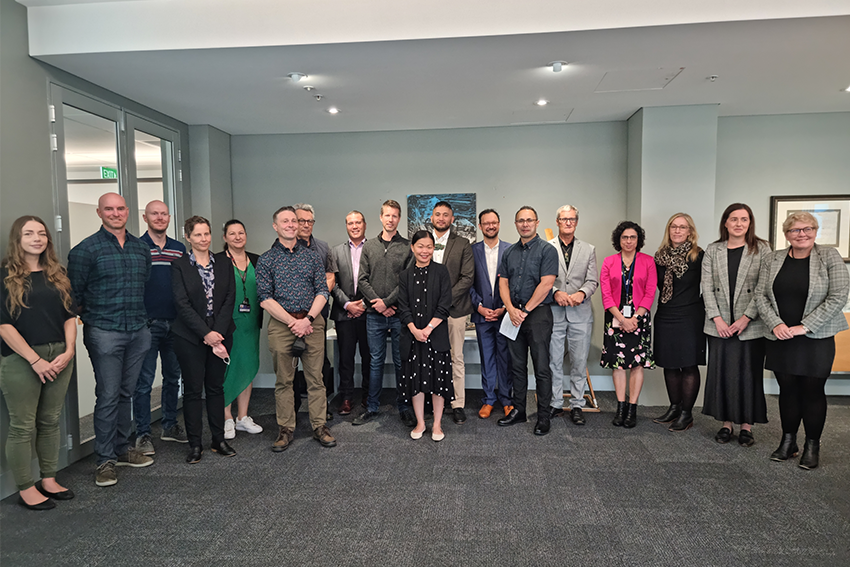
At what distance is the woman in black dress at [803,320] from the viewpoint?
3150mm

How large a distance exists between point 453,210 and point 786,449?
11.6ft

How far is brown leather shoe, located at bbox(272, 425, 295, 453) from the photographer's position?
3635 mm

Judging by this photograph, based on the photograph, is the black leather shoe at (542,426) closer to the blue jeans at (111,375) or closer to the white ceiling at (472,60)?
the white ceiling at (472,60)

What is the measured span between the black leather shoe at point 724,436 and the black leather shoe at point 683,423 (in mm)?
262

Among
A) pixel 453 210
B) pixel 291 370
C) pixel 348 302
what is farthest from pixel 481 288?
pixel 291 370

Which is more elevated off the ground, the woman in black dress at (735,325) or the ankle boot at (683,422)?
the woman in black dress at (735,325)

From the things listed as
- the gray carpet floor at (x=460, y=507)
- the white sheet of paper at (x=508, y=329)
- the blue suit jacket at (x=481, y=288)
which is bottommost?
the gray carpet floor at (x=460, y=507)

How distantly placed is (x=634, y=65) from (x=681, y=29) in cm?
57

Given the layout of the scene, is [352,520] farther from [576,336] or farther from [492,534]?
[576,336]

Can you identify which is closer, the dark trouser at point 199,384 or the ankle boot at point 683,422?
the dark trouser at point 199,384

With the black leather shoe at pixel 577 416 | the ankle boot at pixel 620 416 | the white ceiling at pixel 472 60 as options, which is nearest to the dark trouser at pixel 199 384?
the white ceiling at pixel 472 60

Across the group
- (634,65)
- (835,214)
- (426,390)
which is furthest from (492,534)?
(835,214)

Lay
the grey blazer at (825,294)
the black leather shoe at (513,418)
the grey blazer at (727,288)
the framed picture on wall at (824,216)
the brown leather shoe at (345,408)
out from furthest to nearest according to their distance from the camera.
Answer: the framed picture on wall at (824,216) → the brown leather shoe at (345,408) → the black leather shoe at (513,418) → the grey blazer at (727,288) → the grey blazer at (825,294)

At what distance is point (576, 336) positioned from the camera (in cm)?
418
